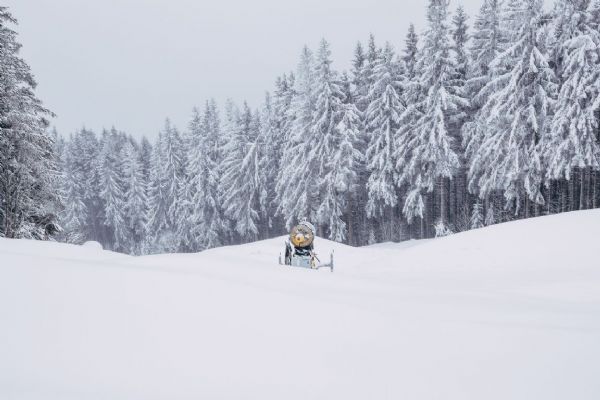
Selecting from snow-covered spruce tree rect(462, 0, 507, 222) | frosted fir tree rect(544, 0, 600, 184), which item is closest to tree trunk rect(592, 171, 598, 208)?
frosted fir tree rect(544, 0, 600, 184)

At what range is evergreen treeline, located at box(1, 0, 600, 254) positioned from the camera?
23.0 metres

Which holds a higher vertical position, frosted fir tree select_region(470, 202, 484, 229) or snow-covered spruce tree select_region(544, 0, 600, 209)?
snow-covered spruce tree select_region(544, 0, 600, 209)

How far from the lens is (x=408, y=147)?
30188 millimetres

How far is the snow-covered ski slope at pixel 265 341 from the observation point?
2.74m

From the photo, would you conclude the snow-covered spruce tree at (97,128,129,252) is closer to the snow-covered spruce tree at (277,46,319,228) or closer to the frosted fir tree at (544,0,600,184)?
the snow-covered spruce tree at (277,46,319,228)

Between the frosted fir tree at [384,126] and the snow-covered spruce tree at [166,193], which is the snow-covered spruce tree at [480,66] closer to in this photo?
the frosted fir tree at [384,126]

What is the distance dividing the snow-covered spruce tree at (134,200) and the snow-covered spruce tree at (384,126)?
116 feet

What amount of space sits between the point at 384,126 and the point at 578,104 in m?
13.5


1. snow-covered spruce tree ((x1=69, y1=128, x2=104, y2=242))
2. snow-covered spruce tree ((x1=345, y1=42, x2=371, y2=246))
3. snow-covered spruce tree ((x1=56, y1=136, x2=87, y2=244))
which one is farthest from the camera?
snow-covered spruce tree ((x1=69, y1=128, x2=104, y2=242))

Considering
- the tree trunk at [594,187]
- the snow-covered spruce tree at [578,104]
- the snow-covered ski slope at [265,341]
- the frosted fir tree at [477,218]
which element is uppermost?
the snow-covered spruce tree at [578,104]

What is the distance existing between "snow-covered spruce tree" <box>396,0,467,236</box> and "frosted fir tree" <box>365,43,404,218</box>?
1.62m

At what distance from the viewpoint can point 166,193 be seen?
52.3 m

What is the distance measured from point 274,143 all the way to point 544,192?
2471 centimetres

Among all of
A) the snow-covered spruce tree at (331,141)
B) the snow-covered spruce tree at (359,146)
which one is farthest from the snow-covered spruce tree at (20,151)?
the snow-covered spruce tree at (359,146)
